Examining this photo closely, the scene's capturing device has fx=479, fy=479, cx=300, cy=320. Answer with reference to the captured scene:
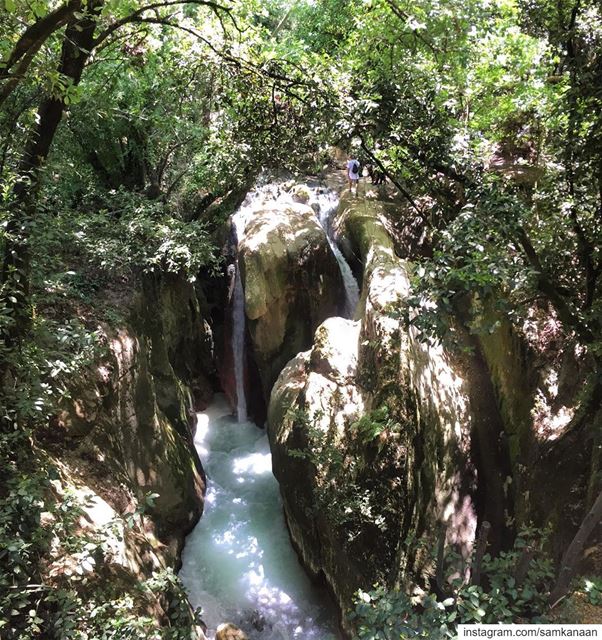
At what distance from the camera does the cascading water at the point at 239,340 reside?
1324 cm

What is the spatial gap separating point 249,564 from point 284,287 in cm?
598

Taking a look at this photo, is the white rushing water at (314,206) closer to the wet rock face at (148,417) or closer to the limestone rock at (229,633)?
the wet rock face at (148,417)

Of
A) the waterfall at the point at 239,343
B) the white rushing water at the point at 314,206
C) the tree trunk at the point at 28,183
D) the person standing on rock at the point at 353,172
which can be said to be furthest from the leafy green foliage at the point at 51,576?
the person standing on rock at the point at 353,172

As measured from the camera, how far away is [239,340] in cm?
1334

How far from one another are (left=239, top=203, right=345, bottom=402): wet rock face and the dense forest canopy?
2.21 metres

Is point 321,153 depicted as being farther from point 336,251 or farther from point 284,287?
point 336,251

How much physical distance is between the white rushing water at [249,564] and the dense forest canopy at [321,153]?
4224 mm

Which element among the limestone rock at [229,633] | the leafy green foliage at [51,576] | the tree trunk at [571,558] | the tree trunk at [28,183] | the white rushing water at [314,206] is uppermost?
the white rushing water at [314,206]

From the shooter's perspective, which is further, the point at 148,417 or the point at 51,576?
the point at 148,417

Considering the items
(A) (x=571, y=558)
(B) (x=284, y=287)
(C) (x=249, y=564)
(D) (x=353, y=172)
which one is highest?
(D) (x=353, y=172)

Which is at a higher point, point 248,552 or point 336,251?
point 336,251

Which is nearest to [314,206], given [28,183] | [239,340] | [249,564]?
[239,340]

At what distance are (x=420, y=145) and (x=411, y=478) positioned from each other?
4585 mm

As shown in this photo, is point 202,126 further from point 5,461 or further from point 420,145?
point 5,461
